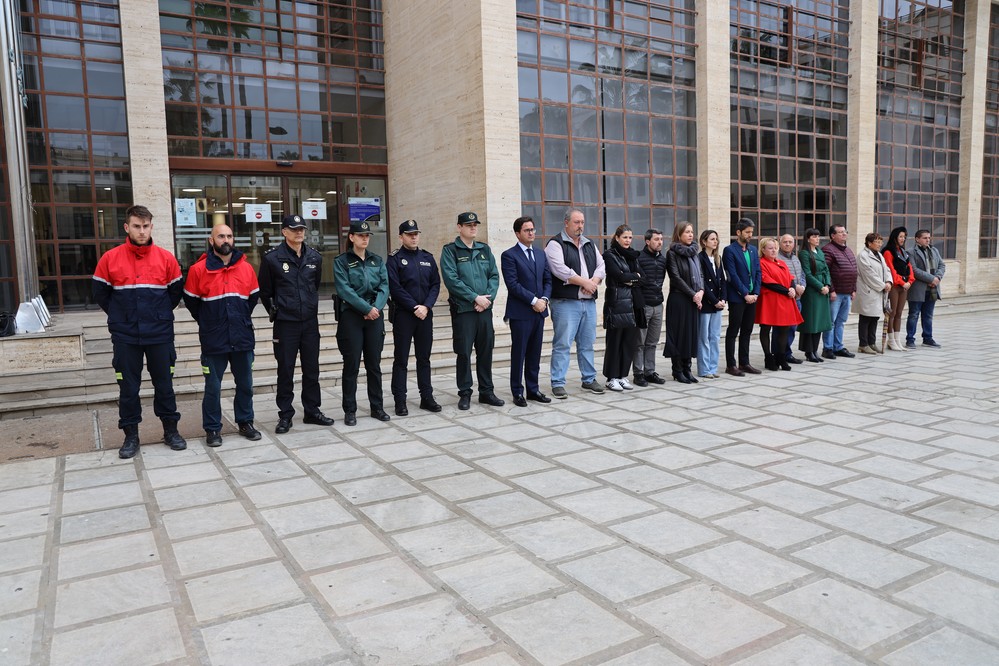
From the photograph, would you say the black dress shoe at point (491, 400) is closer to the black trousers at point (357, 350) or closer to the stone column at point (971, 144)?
the black trousers at point (357, 350)

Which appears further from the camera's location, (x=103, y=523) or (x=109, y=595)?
(x=103, y=523)

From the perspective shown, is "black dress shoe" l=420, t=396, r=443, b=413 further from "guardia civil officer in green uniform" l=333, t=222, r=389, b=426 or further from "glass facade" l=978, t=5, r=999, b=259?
"glass facade" l=978, t=5, r=999, b=259

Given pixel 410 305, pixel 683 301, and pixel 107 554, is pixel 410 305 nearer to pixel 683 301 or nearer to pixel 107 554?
pixel 683 301

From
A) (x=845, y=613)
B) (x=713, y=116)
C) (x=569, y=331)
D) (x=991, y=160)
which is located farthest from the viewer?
(x=991, y=160)

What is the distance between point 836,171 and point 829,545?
15.6 m

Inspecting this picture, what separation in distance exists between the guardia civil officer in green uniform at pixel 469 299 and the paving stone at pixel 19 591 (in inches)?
166

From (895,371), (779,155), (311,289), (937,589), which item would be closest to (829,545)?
(937,589)

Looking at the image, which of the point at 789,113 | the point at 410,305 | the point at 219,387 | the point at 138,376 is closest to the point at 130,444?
the point at 138,376

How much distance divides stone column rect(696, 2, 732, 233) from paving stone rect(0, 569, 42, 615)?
42.6 feet

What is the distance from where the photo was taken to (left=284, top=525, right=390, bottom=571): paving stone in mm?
3639

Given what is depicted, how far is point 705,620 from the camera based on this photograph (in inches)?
116

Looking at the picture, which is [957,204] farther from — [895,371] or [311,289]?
Answer: [311,289]

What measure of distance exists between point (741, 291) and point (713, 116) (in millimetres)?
6734

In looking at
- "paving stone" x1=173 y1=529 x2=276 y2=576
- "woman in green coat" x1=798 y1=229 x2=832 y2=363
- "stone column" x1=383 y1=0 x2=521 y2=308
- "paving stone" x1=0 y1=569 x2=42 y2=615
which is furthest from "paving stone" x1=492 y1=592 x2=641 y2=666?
"stone column" x1=383 y1=0 x2=521 y2=308
